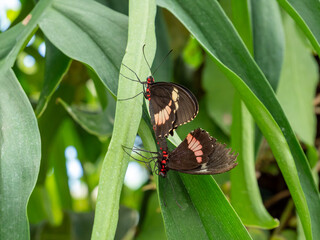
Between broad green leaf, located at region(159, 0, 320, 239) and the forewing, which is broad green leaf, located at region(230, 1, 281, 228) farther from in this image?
the forewing

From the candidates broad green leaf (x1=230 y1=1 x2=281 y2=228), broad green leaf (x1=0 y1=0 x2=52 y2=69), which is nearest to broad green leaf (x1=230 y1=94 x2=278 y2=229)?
broad green leaf (x1=230 y1=1 x2=281 y2=228)

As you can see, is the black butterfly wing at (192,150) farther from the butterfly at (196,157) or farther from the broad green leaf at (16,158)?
the broad green leaf at (16,158)

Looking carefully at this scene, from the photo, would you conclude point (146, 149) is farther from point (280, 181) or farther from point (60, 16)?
point (280, 181)

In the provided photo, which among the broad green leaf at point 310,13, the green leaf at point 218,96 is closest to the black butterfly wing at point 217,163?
the broad green leaf at point 310,13

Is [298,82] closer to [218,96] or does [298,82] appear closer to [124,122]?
[218,96]

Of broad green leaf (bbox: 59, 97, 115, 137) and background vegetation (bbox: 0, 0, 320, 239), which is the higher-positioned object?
background vegetation (bbox: 0, 0, 320, 239)

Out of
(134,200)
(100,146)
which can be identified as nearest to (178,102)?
(100,146)
